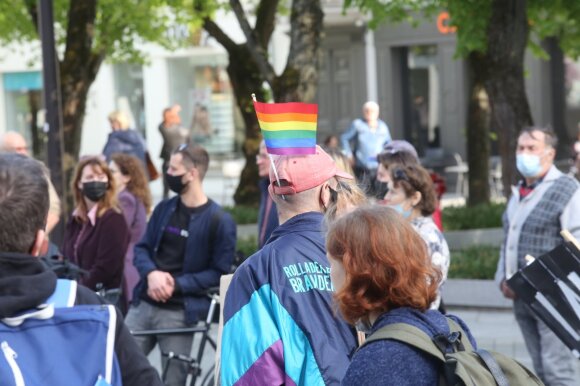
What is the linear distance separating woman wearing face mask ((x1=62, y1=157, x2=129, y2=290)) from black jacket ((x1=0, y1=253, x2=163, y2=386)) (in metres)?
4.41

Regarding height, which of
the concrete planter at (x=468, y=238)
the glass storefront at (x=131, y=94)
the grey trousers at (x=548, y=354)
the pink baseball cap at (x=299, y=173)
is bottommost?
the concrete planter at (x=468, y=238)

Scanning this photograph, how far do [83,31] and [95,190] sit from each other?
9.39 metres

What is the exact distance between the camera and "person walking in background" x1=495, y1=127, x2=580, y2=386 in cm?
708

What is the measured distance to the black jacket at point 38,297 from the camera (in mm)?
2996

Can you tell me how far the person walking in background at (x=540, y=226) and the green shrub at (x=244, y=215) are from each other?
30.9 ft

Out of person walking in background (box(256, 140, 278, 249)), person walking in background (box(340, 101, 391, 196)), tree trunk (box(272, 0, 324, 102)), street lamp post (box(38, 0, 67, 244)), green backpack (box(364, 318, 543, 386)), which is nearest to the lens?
green backpack (box(364, 318, 543, 386))

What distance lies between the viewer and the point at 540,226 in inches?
285

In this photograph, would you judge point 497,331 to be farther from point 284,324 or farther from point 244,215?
point 244,215

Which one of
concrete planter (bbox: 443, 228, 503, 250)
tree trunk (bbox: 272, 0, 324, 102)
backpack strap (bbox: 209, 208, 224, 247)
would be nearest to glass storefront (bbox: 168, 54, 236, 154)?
tree trunk (bbox: 272, 0, 324, 102)

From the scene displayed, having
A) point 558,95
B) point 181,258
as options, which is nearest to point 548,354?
point 181,258

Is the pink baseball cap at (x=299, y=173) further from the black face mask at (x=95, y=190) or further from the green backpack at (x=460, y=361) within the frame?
the black face mask at (x=95, y=190)

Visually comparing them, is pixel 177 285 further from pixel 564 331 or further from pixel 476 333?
pixel 476 333

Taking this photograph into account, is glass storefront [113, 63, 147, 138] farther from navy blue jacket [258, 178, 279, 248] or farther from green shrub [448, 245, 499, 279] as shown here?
navy blue jacket [258, 178, 279, 248]

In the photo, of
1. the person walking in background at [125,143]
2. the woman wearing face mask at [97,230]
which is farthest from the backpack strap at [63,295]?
the person walking in background at [125,143]
